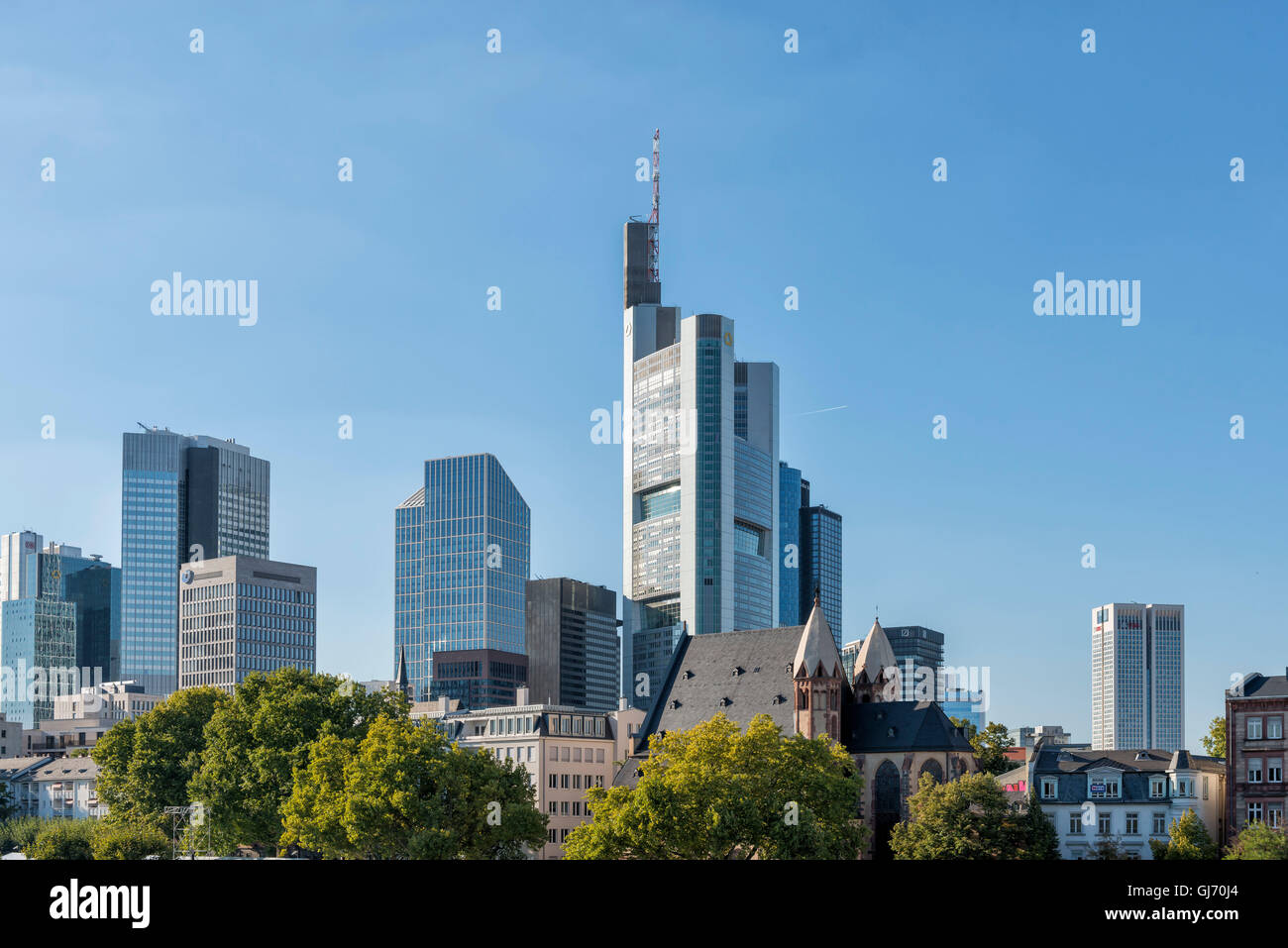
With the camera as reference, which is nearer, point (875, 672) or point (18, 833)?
point (18, 833)

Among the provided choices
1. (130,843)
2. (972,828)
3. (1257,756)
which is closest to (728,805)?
(972,828)

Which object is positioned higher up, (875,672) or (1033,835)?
(875,672)

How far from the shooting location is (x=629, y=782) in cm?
15912

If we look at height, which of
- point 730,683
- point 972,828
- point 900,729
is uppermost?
point 730,683

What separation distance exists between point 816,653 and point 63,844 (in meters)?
69.4

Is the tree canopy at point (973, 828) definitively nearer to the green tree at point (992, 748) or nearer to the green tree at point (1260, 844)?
the green tree at point (1260, 844)

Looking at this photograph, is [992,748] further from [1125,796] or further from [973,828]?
[973,828]

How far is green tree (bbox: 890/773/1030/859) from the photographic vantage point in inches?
4690

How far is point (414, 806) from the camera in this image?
364 ft

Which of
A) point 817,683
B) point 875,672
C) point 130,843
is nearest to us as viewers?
point 130,843

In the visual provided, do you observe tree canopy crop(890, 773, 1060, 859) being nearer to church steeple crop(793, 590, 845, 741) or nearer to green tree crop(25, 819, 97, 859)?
church steeple crop(793, 590, 845, 741)
